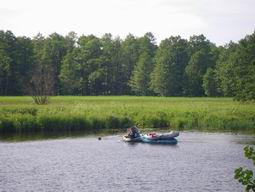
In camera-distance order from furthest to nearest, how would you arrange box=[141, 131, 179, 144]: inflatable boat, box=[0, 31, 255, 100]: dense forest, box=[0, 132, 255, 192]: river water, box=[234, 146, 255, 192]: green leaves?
box=[0, 31, 255, 100]: dense forest, box=[141, 131, 179, 144]: inflatable boat, box=[0, 132, 255, 192]: river water, box=[234, 146, 255, 192]: green leaves

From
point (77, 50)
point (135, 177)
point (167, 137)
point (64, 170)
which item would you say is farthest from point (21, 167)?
point (77, 50)

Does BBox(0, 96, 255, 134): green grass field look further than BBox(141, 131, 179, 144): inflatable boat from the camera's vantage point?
Yes

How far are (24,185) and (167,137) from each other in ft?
65.0

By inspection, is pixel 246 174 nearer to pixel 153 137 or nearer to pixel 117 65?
pixel 153 137

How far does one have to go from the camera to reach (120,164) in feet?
111

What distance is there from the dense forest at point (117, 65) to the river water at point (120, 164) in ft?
196

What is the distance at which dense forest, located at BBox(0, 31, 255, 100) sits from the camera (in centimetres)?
11012

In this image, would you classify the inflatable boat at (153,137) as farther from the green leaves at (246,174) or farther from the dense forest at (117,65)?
the dense forest at (117,65)

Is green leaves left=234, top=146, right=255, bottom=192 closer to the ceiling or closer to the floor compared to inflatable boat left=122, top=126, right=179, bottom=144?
closer to the ceiling

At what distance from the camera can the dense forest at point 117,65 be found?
361ft

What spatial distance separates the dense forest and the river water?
59816 mm

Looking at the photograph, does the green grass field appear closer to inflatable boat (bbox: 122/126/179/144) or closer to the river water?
the river water

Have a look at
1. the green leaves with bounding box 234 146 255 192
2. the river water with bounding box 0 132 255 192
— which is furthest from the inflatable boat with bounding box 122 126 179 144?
the green leaves with bounding box 234 146 255 192

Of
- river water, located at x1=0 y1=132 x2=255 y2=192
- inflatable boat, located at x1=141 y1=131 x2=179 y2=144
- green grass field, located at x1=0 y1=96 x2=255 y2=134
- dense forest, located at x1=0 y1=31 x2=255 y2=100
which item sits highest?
dense forest, located at x1=0 y1=31 x2=255 y2=100
